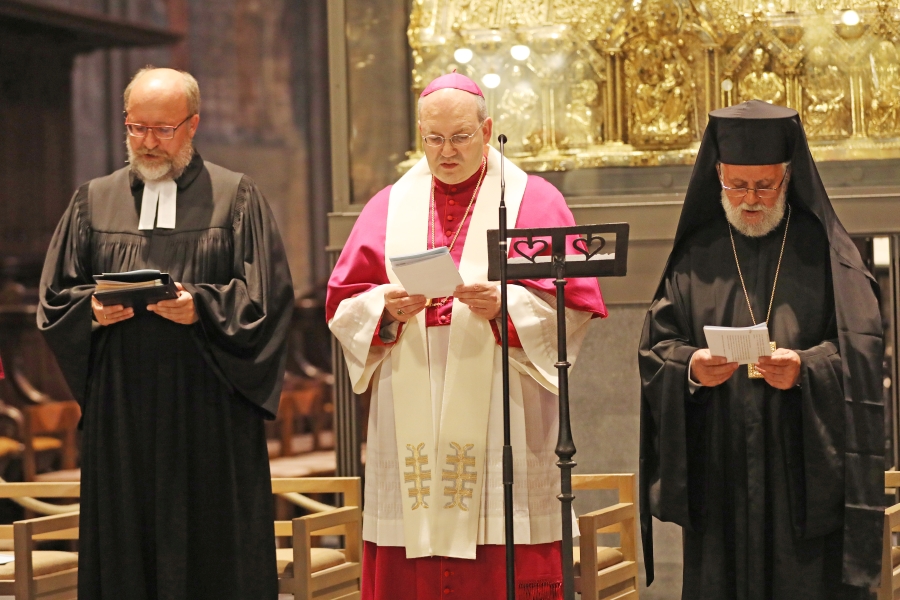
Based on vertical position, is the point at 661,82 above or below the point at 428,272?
above

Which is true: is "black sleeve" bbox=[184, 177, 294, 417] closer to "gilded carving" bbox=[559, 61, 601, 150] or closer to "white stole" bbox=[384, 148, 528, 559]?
"white stole" bbox=[384, 148, 528, 559]

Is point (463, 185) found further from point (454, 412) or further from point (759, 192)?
point (759, 192)

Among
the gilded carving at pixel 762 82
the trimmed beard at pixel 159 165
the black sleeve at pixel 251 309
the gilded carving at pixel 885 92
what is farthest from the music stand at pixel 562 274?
the gilded carving at pixel 885 92

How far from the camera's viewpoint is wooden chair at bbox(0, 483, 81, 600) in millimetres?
5016

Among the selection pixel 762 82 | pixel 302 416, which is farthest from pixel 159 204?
pixel 302 416

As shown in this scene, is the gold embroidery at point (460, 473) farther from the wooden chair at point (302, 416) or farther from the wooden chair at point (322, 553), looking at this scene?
the wooden chair at point (302, 416)

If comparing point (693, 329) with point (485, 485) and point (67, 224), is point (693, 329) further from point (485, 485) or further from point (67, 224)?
point (67, 224)

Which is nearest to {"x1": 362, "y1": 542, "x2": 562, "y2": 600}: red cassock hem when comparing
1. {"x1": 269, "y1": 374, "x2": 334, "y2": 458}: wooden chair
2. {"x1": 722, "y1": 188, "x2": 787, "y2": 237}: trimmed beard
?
{"x1": 722, "y1": 188, "x2": 787, "y2": 237}: trimmed beard

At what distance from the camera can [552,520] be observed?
4797 mm

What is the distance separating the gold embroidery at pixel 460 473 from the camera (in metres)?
4.82

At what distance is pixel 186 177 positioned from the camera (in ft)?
16.6

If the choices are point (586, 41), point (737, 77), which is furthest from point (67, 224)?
point (737, 77)

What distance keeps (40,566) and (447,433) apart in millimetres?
1796

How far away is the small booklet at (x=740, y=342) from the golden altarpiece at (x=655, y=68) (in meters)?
2.65
